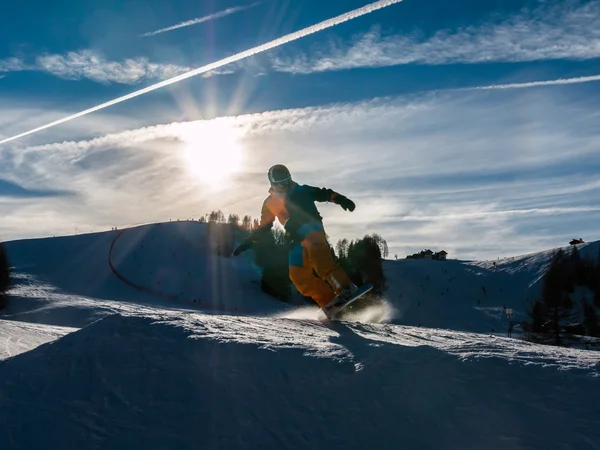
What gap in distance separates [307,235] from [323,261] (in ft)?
1.46

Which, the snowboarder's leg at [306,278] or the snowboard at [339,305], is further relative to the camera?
the snowboarder's leg at [306,278]

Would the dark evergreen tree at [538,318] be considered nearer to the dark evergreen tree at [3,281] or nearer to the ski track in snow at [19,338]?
the ski track in snow at [19,338]

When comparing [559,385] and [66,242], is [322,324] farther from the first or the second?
[66,242]

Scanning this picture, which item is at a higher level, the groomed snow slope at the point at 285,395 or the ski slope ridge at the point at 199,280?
the ski slope ridge at the point at 199,280

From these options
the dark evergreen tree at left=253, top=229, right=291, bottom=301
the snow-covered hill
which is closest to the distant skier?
the snow-covered hill

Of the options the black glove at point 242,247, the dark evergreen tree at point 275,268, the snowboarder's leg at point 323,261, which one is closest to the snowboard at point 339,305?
the snowboarder's leg at point 323,261

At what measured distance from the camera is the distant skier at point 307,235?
800cm

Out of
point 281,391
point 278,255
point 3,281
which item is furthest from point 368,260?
point 281,391

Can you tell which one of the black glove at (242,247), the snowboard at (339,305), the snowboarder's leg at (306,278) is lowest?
the snowboard at (339,305)

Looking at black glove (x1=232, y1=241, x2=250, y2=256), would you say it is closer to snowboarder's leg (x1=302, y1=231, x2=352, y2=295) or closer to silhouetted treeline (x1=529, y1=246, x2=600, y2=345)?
snowboarder's leg (x1=302, y1=231, x2=352, y2=295)

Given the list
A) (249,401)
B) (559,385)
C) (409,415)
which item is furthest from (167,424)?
(559,385)

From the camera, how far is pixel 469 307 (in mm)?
51531

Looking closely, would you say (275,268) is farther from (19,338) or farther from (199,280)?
(19,338)

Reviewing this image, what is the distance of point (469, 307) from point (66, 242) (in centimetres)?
3747
